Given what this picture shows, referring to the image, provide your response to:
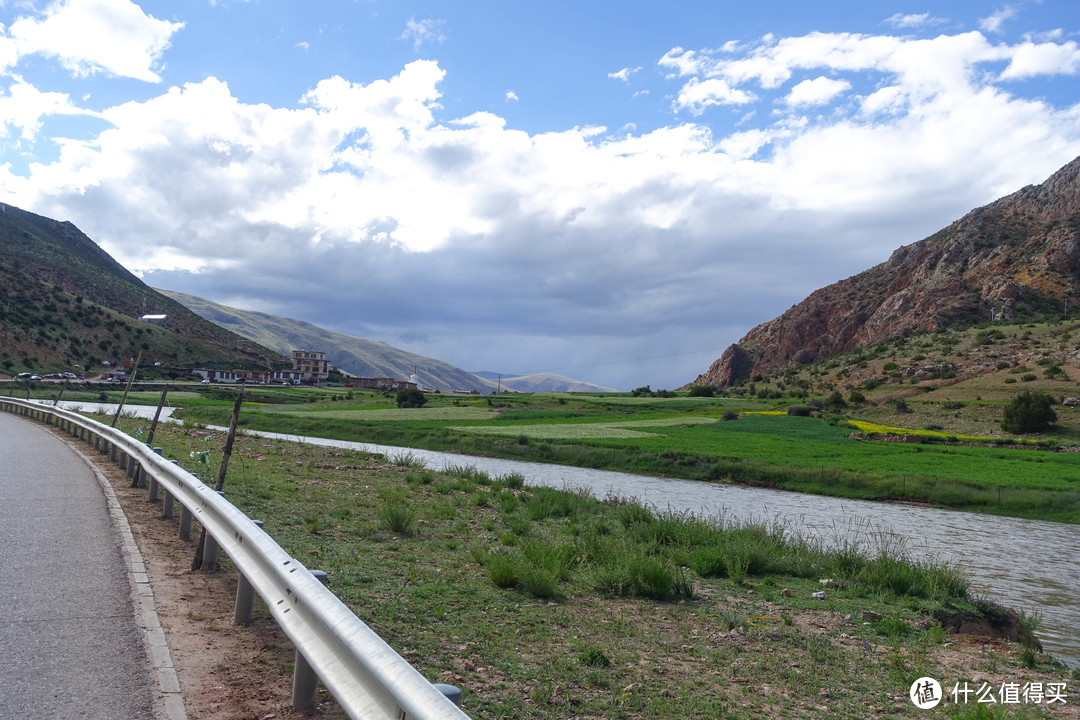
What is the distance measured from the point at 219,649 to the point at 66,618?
150 centimetres

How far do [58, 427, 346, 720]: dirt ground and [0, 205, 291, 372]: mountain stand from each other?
59948 millimetres

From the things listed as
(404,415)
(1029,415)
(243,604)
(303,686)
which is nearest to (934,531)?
(243,604)

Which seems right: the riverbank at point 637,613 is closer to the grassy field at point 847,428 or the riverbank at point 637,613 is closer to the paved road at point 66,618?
the paved road at point 66,618

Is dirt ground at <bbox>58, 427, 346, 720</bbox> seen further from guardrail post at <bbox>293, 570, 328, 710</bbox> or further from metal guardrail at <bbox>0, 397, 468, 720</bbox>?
metal guardrail at <bbox>0, 397, 468, 720</bbox>

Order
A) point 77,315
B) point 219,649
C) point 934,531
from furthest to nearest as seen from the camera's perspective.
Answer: point 77,315 → point 934,531 → point 219,649

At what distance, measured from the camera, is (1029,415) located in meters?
41.9

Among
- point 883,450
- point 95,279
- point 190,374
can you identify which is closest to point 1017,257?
point 883,450

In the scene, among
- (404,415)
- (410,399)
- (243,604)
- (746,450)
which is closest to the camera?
(243,604)

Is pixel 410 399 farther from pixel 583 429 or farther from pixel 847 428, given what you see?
pixel 847 428

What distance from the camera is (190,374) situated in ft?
314

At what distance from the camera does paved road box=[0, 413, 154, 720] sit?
13.9ft

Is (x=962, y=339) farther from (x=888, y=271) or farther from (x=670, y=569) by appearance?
(x=670, y=569)

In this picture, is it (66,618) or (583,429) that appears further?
(583,429)

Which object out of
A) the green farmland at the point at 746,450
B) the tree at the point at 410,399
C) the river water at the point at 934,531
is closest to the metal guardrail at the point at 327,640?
the river water at the point at 934,531
